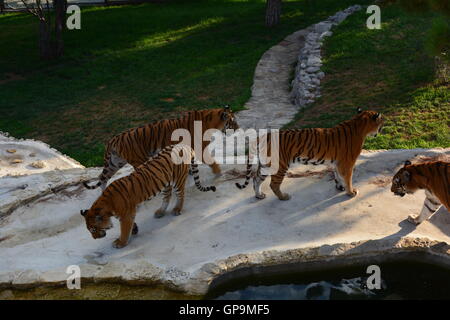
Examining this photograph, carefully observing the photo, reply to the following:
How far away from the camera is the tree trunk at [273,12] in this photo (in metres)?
17.0

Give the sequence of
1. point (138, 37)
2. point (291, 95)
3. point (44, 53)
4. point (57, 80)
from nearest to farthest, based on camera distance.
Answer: point (291, 95) → point (57, 80) → point (44, 53) → point (138, 37)

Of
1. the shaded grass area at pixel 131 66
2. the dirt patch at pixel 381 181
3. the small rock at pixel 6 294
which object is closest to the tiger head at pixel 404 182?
the dirt patch at pixel 381 181

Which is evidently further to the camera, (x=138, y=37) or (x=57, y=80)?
(x=138, y=37)

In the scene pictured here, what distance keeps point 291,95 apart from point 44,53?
26.7ft

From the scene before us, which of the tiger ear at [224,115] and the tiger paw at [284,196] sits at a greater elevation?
the tiger ear at [224,115]

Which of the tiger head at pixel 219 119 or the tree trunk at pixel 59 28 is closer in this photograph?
the tiger head at pixel 219 119

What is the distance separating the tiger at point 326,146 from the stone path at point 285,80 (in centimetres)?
373

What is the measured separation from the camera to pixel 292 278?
533cm

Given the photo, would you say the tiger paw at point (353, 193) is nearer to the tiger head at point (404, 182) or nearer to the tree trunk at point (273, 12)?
the tiger head at point (404, 182)

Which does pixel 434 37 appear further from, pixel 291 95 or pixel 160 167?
pixel 291 95

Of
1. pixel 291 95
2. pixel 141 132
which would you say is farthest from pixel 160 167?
pixel 291 95

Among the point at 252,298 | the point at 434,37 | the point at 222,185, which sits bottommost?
the point at 252,298

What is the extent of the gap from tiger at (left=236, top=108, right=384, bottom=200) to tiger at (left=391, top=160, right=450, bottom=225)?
2.37 ft

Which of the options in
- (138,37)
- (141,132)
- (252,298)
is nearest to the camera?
(252,298)
